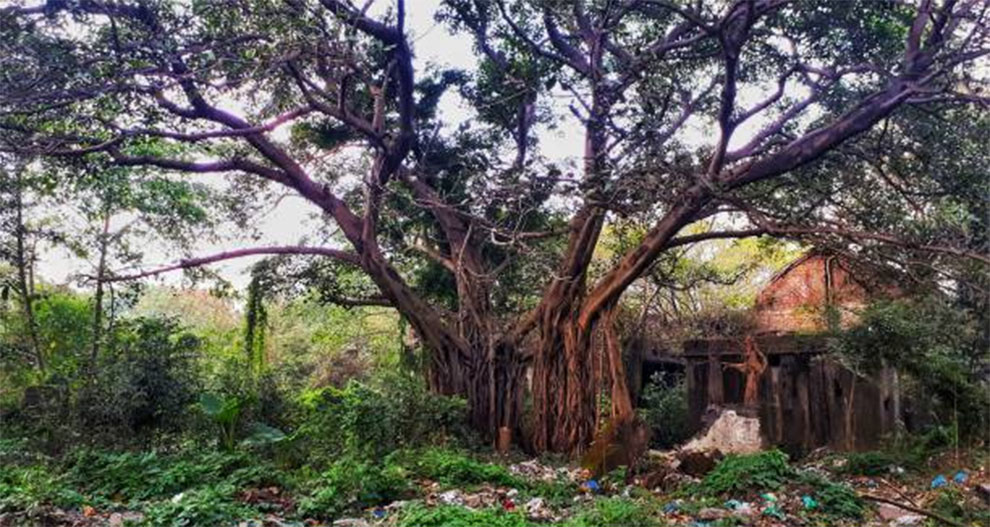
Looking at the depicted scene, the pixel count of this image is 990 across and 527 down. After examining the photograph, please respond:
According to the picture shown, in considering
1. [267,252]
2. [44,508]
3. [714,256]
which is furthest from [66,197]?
[714,256]

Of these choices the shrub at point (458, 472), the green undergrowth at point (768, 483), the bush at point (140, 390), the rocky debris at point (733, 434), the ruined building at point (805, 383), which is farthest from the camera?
the rocky debris at point (733, 434)

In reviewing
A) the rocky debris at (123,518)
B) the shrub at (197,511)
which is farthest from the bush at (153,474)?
the shrub at (197,511)

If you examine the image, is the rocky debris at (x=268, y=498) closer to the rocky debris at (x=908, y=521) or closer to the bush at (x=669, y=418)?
the rocky debris at (x=908, y=521)

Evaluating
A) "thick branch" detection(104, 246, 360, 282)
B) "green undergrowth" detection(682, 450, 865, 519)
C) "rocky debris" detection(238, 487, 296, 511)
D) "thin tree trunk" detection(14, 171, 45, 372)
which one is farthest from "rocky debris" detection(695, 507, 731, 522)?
"thin tree trunk" detection(14, 171, 45, 372)

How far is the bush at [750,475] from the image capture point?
16.5 ft

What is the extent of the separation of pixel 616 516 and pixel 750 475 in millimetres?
1434

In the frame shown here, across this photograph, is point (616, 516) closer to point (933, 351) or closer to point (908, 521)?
point (908, 521)

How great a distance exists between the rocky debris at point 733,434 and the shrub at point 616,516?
4.02m

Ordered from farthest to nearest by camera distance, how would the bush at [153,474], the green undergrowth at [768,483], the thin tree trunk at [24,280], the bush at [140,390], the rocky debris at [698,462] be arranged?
the thin tree trunk at [24,280] < the bush at [140,390] < the rocky debris at [698,462] < the bush at [153,474] < the green undergrowth at [768,483]

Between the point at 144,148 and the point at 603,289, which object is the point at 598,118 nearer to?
the point at 603,289

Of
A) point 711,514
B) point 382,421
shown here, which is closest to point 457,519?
point 711,514

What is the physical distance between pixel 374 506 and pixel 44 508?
1.82 m

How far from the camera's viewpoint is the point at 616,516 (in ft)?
13.4

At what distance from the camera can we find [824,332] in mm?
8297
